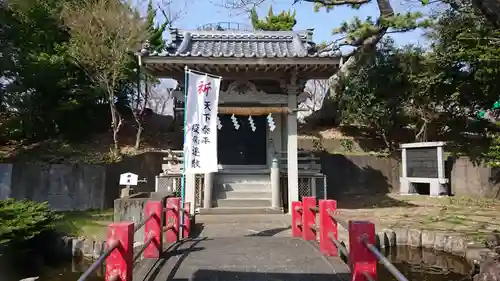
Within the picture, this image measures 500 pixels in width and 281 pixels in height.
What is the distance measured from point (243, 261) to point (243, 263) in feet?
0.39

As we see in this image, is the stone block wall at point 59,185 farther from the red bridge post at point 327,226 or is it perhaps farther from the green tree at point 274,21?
the green tree at point 274,21

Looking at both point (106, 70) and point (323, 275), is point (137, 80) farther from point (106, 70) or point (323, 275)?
point (323, 275)

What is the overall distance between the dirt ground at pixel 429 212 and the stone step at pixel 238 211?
2.10m

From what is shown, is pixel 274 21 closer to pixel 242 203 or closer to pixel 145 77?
pixel 145 77

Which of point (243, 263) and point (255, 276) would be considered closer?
point (255, 276)

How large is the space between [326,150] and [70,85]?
11677 millimetres

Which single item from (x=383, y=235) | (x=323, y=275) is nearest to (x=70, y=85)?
(x=383, y=235)

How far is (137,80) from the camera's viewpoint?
18781 millimetres

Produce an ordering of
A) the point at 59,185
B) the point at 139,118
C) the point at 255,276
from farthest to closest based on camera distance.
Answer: the point at 139,118 < the point at 59,185 < the point at 255,276

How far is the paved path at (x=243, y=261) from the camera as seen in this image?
16.6ft

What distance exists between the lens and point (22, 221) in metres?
7.77

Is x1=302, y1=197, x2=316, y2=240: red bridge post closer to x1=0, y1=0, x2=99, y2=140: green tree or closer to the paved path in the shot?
the paved path

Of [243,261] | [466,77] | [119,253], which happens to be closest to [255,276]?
[243,261]

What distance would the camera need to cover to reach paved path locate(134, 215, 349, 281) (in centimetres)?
505
